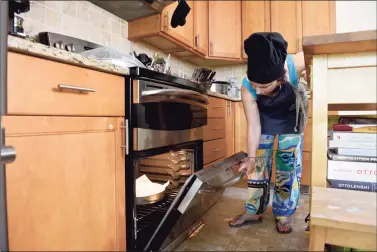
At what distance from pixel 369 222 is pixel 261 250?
2.73ft

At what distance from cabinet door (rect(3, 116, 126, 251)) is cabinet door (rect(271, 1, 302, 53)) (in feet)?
7.37

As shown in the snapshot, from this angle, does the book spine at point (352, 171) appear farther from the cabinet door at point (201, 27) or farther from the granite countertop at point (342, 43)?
the cabinet door at point (201, 27)

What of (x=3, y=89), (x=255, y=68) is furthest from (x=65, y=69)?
(x=255, y=68)

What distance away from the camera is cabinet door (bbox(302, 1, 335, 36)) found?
2580 mm

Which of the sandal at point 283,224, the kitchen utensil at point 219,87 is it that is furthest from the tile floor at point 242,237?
the kitchen utensil at point 219,87

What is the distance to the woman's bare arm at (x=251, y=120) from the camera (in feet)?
4.61

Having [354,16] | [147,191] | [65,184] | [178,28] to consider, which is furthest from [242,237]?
[354,16]

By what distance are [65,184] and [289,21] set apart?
2.62 metres

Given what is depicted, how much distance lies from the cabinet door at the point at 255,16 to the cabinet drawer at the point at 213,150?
4.14 feet

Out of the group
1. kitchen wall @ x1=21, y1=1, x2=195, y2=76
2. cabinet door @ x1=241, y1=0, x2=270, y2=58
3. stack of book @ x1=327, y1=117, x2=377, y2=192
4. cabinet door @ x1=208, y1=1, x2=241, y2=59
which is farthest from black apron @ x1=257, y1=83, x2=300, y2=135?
cabinet door @ x1=241, y1=0, x2=270, y2=58

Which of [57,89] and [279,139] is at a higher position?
[57,89]

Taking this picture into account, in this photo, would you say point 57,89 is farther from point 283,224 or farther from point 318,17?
point 318,17

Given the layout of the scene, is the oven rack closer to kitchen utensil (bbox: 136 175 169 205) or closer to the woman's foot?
kitchen utensil (bbox: 136 175 169 205)

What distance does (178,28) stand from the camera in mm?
2230
